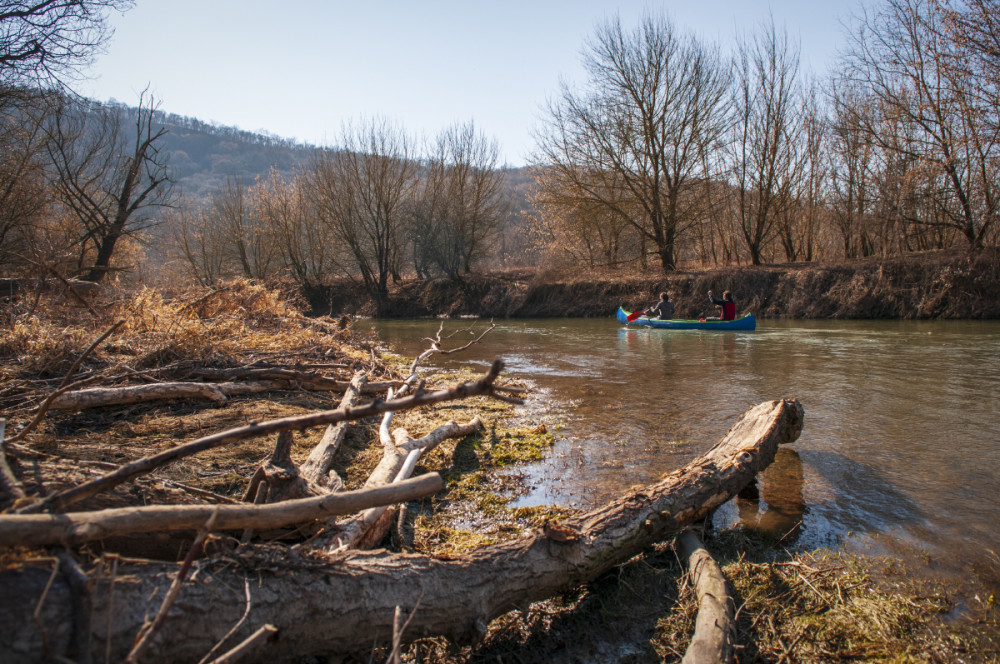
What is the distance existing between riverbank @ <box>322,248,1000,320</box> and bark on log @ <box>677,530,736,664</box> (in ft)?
72.0

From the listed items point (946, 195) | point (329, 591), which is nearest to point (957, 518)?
point (329, 591)

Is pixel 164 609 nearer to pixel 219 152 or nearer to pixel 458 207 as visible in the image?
pixel 458 207

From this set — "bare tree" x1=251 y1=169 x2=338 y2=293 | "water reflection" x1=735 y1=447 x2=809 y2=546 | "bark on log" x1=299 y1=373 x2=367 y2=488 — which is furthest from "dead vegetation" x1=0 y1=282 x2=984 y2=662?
"bare tree" x1=251 y1=169 x2=338 y2=293

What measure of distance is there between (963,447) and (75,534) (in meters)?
7.28

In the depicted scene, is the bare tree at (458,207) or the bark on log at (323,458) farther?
the bare tree at (458,207)

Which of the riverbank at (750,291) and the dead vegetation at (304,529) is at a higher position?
the riverbank at (750,291)

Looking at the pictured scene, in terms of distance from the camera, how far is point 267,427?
7.36 feet

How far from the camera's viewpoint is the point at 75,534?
1.86 meters

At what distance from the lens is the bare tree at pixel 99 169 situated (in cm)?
1480

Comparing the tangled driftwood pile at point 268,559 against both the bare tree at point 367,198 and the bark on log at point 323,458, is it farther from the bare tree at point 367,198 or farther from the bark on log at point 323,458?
the bare tree at point 367,198

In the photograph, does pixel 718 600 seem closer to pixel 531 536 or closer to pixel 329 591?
pixel 531 536

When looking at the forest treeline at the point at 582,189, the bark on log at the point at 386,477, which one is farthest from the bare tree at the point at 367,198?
the bark on log at the point at 386,477

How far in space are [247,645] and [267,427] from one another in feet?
2.59

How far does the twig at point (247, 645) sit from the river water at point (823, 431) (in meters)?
2.71
